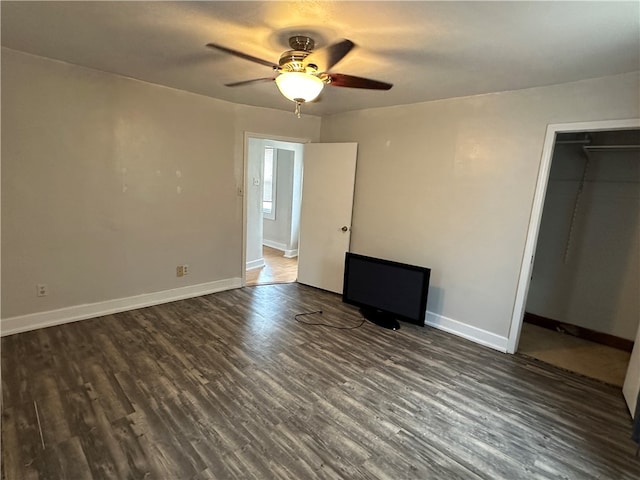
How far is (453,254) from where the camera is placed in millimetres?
3379

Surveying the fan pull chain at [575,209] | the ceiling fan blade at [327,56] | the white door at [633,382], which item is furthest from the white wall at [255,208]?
the white door at [633,382]

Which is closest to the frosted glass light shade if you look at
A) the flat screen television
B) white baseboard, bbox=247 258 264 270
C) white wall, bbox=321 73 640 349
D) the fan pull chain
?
white wall, bbox=321 73 640 349

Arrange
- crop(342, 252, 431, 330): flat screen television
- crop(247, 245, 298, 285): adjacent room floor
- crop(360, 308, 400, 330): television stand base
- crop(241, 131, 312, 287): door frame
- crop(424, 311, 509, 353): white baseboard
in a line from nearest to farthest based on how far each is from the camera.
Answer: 1. crop(424, 311, 509, 353): white baseboard
2. crop(342, 252, 431, 330): flat screen television
3. crop(360, 308, 400, 330): television stand base
4. crop(241, 131, 312, 287): door frame
5. crop(247, 245, 298, 285): adjacent room floor

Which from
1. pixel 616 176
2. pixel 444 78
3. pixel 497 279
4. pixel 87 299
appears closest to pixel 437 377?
pixel 497 279

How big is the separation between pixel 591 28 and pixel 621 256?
2.61 metres

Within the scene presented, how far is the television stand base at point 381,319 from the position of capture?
11.3 feet

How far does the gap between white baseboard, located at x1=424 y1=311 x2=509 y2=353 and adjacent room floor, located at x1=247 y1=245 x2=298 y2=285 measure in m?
2.13

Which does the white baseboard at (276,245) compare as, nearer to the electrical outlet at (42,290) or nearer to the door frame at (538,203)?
the electrical outlet at (42,290)

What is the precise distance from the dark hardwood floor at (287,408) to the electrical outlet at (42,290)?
34cm

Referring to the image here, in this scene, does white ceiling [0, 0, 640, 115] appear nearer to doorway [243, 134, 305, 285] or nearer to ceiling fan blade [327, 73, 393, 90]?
ceiling fan blade [327, 73, 393, 90]

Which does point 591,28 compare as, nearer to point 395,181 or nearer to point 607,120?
point 607,120

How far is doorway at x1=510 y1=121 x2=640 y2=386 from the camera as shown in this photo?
3.21m

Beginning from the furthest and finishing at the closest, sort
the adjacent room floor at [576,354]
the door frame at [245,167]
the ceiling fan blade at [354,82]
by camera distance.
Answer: the door frame at [245,167] → the adjacent room floor at [576,354] → the ceiling fan blade at [354,82]

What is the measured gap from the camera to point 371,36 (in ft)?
6.41
